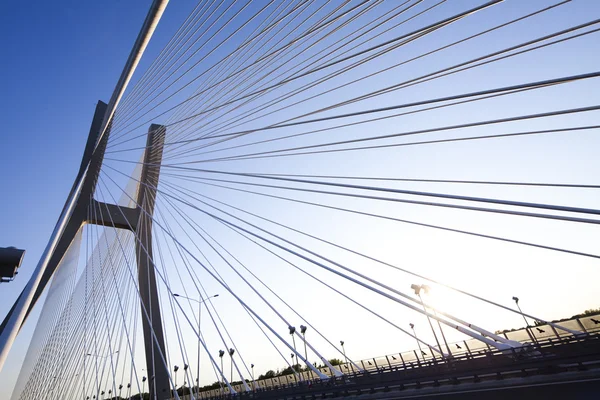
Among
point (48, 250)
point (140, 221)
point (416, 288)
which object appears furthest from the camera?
point (416, 288)

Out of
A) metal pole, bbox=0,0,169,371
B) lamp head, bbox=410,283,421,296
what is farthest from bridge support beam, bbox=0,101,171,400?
lamp head, bbox=410,283,421,296

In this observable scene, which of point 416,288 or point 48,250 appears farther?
point 416,288

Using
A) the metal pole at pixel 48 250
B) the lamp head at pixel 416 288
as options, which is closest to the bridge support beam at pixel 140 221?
the metal pole at pixel 48 250

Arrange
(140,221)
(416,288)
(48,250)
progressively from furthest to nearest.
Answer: (416,288)
(140,221)
(48,250)

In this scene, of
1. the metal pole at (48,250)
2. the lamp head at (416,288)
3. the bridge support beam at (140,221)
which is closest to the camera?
the metal pole at (48,250)

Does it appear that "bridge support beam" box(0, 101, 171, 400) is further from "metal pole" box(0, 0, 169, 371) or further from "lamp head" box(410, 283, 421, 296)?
"lamp head" box(410, 283, 421, 296)

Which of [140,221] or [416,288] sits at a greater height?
[140,221]

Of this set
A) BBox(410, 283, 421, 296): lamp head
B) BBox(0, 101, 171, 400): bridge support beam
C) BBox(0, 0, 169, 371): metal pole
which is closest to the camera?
BBox(0, 0, 169, 371): metal pole

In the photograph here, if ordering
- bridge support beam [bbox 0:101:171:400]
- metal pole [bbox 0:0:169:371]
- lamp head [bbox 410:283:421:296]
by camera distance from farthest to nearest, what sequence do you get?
1. lamp head [bbox 410:283:421:296]
2. bridge support beam [bbox 0:101:171:400]
3. metal pole [bbox 0:0:169:371]

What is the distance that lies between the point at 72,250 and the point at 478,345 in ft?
73.0

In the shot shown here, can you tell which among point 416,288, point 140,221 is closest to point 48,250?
point 140,221

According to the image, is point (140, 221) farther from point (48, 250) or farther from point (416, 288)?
point (416, 288)

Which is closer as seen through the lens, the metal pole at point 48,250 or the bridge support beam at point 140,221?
the metal pole at point 48,250

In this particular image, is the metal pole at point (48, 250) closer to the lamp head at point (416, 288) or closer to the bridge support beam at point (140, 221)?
the bridge support beam at point (140, 221)
